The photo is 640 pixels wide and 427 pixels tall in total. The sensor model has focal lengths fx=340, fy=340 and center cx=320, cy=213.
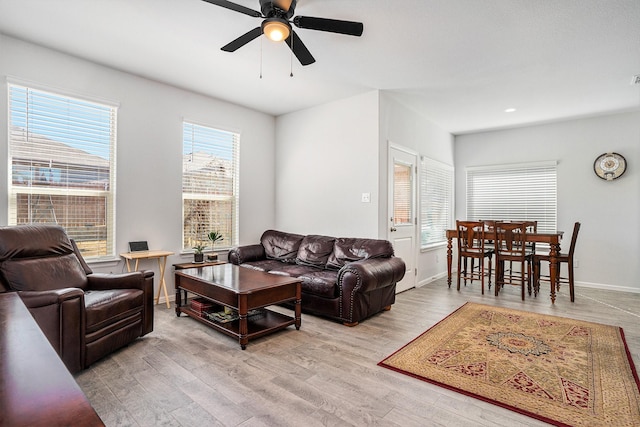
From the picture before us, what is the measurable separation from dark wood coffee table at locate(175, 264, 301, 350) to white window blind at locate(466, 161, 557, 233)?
4.76 meters

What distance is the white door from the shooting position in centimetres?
473

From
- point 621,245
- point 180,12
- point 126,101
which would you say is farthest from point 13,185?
point 621,245

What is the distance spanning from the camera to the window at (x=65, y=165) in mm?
3312

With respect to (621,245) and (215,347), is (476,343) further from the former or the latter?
(621,245)

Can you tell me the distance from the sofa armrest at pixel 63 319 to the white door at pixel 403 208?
350cm

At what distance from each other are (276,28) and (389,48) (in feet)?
4.58

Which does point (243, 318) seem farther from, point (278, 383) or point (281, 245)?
point (281, 245)

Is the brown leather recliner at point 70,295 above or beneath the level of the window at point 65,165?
beneath

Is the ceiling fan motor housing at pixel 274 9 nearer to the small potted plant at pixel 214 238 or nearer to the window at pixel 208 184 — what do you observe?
the window at pixel 208 184

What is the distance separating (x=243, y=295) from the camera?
9.45 ft

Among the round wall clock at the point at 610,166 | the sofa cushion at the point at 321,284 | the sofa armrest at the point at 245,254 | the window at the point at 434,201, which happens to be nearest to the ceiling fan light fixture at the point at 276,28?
the sofa cushion at the point at 321,284

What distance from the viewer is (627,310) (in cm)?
419

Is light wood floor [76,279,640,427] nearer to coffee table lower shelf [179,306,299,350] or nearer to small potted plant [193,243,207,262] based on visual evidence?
coffee table lower shelf [179,306,299,350]

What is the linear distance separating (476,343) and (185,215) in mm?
3768
